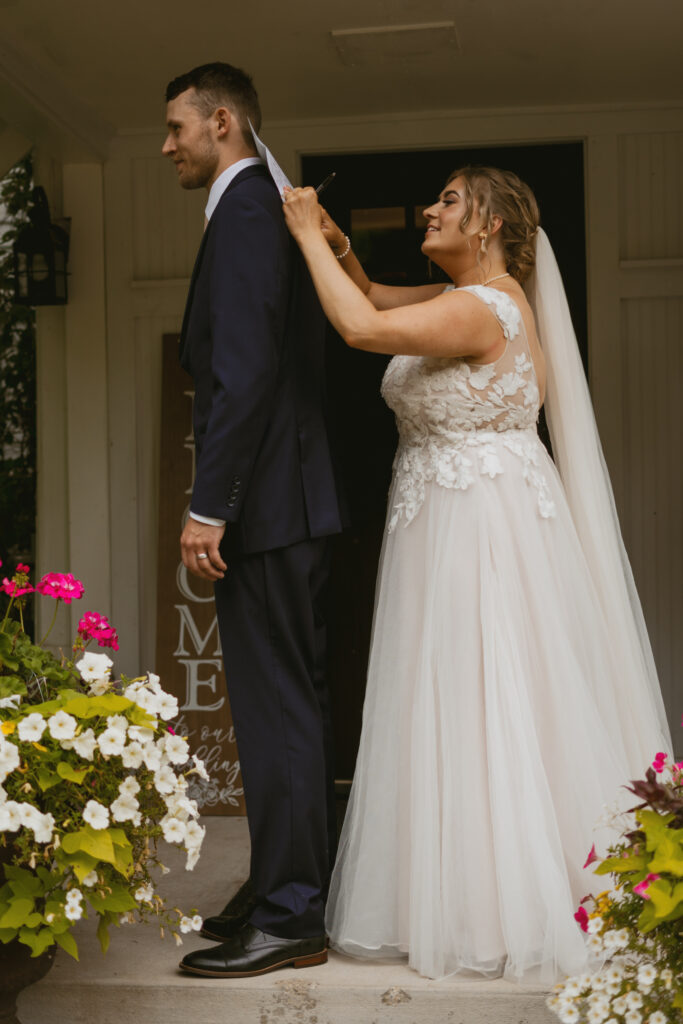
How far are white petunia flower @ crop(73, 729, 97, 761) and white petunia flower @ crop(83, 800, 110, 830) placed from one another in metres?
0.09

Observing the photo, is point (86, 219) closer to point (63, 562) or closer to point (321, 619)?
point (63, 562)

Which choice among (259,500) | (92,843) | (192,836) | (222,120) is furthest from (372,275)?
(92,843)

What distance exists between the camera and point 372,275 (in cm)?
468

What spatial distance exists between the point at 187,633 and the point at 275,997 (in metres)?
2.23

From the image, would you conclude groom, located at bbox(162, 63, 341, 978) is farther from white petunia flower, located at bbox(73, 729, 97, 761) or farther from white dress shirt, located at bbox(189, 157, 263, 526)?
white petunia flower, located at bbox(73, 729, 97, 761)

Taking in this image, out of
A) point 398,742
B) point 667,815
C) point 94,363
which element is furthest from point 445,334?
point 94,363

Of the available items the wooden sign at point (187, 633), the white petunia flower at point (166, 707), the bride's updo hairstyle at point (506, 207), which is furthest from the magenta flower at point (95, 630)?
the wooden sign at point (187, 633)

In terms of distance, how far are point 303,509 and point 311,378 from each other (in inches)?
13.6

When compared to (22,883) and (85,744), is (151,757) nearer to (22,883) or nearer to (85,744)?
(85,744)

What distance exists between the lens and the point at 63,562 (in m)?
4.90

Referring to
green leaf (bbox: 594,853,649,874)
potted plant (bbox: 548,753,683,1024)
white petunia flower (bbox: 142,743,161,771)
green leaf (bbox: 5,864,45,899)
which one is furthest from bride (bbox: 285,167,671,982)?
green leaf (bbox: 5,864,45,899)

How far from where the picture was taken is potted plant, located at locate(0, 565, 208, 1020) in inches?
87.6

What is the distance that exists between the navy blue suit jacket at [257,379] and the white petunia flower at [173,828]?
0.64 m

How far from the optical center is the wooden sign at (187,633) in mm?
4367
